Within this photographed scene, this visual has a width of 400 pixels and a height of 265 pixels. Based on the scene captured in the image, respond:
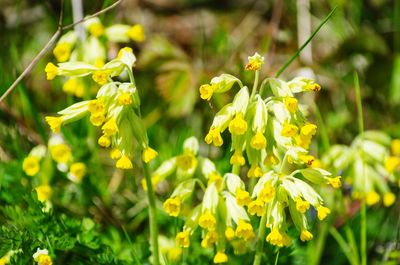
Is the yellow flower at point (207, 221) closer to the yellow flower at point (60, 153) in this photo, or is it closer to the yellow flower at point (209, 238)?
the yellow flower at point (209, 238)

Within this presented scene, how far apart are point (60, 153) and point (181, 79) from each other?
93 cm

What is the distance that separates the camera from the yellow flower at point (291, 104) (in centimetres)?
205

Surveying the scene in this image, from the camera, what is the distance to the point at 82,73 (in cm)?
230

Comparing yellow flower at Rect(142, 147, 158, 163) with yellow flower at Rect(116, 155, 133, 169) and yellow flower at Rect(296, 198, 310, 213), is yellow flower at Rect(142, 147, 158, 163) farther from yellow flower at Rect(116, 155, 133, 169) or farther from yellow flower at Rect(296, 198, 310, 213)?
yellow flower at Rect(296, 198, 310, 213)

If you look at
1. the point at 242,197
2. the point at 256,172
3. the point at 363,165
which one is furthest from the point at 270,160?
the point at 363,165

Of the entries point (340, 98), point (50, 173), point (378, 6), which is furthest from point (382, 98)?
point (50, 173)

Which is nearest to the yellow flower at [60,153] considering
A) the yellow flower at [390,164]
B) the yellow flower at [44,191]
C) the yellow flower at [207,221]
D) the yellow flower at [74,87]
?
the yellow flower at [44,191]

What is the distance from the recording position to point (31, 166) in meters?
2.88

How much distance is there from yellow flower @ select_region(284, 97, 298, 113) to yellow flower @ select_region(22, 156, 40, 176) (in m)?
1.22

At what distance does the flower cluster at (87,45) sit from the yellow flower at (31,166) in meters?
0.51

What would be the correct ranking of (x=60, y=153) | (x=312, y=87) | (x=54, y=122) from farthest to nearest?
(x=60, y=153), (x=54, y=122), (x=312, y=87)

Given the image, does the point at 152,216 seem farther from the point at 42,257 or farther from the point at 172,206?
the point at 42,257

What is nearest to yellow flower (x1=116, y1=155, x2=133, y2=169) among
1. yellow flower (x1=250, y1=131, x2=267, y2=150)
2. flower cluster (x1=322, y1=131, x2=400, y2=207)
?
yellow flower (x1=250, y1=131, x2=267, y2=150)

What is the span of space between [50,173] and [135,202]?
46 cm
